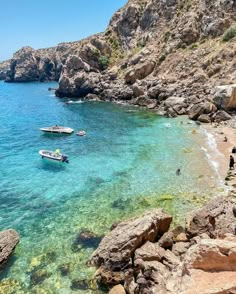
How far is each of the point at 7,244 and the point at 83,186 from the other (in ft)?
44.7

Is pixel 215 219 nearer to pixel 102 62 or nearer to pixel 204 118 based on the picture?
pixel 204 118

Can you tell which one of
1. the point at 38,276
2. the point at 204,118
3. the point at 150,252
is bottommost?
the point at 38,276

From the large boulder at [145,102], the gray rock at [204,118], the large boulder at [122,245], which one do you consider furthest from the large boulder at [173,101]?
the large boulder at [122,245]

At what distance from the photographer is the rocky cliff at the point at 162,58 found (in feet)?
254

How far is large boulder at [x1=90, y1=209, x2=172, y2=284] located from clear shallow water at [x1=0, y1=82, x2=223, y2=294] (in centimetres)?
128

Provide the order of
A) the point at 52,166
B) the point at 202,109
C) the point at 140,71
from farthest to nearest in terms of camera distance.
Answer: the point at 140,71
the point at 202,109
the point at 52,166

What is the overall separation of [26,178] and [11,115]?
52.1 metres

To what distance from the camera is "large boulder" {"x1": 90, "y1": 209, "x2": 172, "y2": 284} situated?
65.2 feet

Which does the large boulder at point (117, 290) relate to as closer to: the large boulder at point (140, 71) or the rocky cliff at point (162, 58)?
the rocky cliff at point (162, 58)

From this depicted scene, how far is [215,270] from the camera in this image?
10.9m

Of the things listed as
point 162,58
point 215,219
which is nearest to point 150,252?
point 215,219

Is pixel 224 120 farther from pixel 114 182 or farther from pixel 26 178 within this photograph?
pixel 26 178

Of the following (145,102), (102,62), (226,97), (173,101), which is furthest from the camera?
(102,62)

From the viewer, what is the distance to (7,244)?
23094mm
